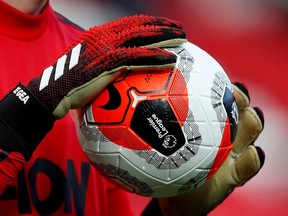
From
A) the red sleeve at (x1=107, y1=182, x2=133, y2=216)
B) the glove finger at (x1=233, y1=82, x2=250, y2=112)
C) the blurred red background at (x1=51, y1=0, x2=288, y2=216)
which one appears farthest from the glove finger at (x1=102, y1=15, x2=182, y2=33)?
the blurred red background at (x1=51, y1=0, x2=288, y2=216)

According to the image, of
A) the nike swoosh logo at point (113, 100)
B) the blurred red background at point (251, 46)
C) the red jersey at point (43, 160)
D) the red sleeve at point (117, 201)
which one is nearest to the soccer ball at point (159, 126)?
the nike swoosh logo at point (113, 100)

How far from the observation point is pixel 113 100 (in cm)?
106

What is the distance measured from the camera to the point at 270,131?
2631mm

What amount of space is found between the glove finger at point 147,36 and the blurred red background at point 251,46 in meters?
1.46

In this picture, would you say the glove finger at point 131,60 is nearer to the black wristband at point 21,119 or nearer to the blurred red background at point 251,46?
the black wristband at point 21,119

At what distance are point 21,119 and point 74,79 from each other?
118mm

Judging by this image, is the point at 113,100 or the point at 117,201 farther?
the point at 117,201

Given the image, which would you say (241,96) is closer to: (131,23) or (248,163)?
(248,163)

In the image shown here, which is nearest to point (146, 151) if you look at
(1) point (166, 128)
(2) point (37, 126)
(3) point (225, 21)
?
(1) point (166, 128)

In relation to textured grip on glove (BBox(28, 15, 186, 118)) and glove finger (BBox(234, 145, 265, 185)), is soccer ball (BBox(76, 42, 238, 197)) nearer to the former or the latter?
textured grip on glove (BBox(28, 15, 186, 118))

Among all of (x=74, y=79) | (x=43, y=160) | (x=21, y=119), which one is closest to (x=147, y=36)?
(x=74, y=79)

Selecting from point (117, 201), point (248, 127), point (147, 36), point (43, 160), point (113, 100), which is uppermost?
point (147, 36)

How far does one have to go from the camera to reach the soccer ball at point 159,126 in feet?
3.48

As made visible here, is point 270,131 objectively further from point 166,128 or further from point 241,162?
point 166,128
